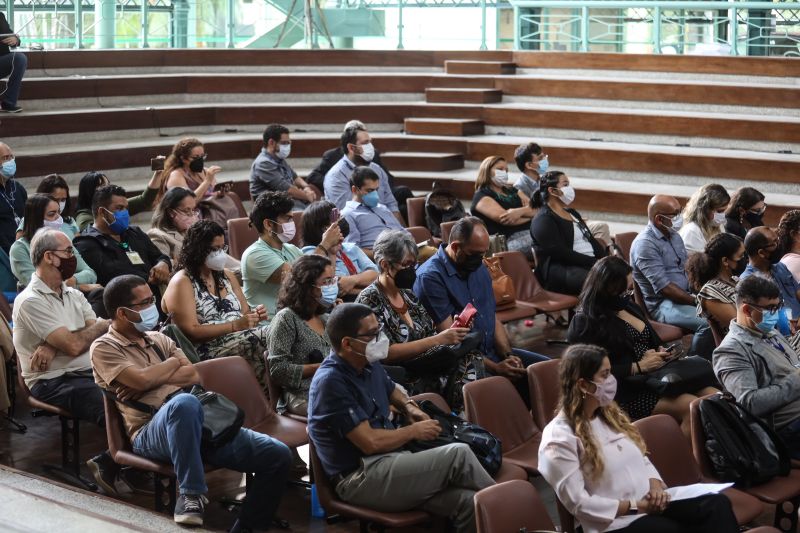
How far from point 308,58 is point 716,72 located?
419cm

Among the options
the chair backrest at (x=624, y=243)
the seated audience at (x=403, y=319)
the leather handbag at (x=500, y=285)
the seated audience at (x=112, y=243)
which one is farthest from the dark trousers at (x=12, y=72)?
the seated audience at (x=403, y=319)

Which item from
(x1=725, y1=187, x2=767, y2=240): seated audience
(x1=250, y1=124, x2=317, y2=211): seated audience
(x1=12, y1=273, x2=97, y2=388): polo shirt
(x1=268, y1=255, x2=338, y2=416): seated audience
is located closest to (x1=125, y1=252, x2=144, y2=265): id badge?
(x1=12, y1=273, x2=97, y2=388): polo shirt

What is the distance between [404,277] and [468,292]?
412 millimetres

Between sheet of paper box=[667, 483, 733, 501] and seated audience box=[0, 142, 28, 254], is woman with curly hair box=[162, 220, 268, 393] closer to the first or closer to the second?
seated audience box=[0, 142, 28, 254]

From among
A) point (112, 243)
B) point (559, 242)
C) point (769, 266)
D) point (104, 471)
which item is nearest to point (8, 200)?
point (112, 243)

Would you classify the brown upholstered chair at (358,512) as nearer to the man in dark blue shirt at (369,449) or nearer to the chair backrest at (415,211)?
the man in dark blue shirt at (369,449)

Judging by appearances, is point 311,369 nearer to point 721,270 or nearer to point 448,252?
point 448,252

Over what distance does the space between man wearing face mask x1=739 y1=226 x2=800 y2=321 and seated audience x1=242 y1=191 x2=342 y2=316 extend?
2.29m

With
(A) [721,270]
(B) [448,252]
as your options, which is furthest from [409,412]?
(A) [721,270]

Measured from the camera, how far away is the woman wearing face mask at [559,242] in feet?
24.1

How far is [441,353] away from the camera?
520 centimetres

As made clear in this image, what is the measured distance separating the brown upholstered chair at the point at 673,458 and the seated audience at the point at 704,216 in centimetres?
305

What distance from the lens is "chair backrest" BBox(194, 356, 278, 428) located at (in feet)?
16.1

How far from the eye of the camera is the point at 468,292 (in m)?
5.70
